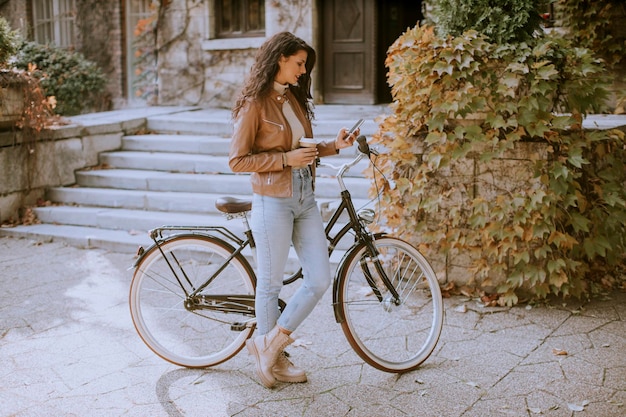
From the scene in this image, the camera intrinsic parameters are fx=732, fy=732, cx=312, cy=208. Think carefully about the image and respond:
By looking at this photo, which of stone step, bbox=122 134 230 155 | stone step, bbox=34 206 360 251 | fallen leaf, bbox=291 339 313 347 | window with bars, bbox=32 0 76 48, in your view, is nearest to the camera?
fallen leaf, bbox=291 339 313 347


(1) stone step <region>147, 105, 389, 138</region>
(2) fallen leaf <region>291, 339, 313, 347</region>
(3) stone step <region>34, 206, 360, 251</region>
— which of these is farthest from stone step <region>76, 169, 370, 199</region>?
(2) fallen leaf <region>291, 339, 313, 347</region>

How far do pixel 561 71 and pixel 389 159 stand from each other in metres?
1.33

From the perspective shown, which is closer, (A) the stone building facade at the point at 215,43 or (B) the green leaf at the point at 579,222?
(B) the green leaf at the point at 579,222

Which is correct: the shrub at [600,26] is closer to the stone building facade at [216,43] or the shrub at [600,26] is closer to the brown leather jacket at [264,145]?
the stone building facade at [216,43]

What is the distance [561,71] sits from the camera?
196 inches

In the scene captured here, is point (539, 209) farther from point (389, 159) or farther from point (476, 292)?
point (389, 159)

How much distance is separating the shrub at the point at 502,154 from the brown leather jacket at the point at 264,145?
1.70m

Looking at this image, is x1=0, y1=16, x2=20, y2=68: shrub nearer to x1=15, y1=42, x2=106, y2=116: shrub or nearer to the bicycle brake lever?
x1=15, y1=42, x2=106, y2=116: shrub

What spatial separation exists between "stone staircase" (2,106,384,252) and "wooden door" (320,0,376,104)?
74.2 inches

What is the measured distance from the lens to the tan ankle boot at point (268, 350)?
380 centimetres

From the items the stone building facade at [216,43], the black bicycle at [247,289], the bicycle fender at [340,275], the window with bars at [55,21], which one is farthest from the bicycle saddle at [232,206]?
the window with bars at [55,21]

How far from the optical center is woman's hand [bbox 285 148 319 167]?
357 cm

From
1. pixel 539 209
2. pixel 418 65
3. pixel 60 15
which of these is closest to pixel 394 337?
pixel 539 209

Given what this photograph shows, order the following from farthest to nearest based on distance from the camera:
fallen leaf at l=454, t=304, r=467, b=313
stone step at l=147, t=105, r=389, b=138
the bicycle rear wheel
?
stone step at l=147, t=105, r=389, b=138 < fallen leaf at l=454, t=304, r=467, b=313 < the bicycle rear wheel
